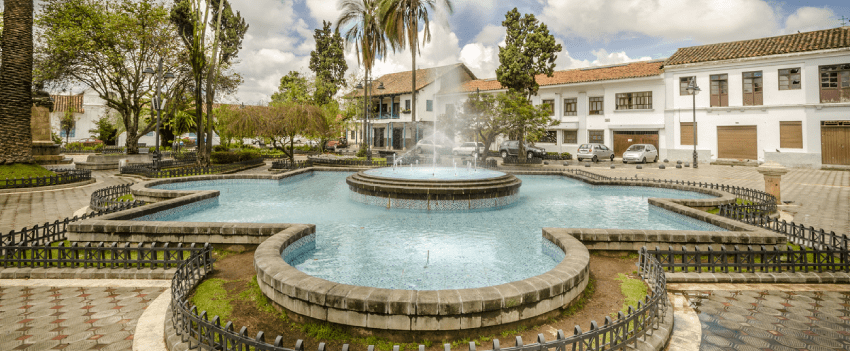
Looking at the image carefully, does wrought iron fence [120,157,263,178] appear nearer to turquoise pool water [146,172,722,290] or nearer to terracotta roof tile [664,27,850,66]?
turquoise pool water [146,172,722,290]

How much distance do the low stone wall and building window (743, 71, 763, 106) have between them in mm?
32140

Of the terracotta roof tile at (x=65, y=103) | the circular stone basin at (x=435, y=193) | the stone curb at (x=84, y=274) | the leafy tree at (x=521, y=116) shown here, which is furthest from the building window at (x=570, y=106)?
the terracotta roof tile at (x=65, y=103)

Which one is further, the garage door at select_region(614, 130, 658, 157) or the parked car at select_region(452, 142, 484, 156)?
the parked car at select_region(452, 142, 484, 156)

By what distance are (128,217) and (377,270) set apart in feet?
18.9

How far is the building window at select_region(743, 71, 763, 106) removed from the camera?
26891 mm

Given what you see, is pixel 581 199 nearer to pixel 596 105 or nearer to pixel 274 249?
pixel 274 249

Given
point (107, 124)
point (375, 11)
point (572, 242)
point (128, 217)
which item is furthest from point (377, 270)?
point (107, 124)

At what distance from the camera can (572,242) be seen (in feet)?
19.6

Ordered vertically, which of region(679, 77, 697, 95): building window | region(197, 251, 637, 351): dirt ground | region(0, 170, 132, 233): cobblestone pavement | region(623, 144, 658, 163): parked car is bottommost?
region(197, 251, 637, 351): dirt ground

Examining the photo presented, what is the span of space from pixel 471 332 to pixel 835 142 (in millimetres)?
32916

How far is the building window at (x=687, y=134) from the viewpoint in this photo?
29.6 meters

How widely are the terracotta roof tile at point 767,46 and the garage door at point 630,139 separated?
585cm

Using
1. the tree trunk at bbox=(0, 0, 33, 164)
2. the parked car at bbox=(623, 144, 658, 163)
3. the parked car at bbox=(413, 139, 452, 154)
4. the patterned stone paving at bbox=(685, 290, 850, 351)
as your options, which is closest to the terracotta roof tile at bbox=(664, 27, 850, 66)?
the parked car at bbox=(623, 144, 658, 163)

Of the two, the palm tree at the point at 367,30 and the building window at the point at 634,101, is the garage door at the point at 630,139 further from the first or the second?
the palm tree at the point at 367,30
